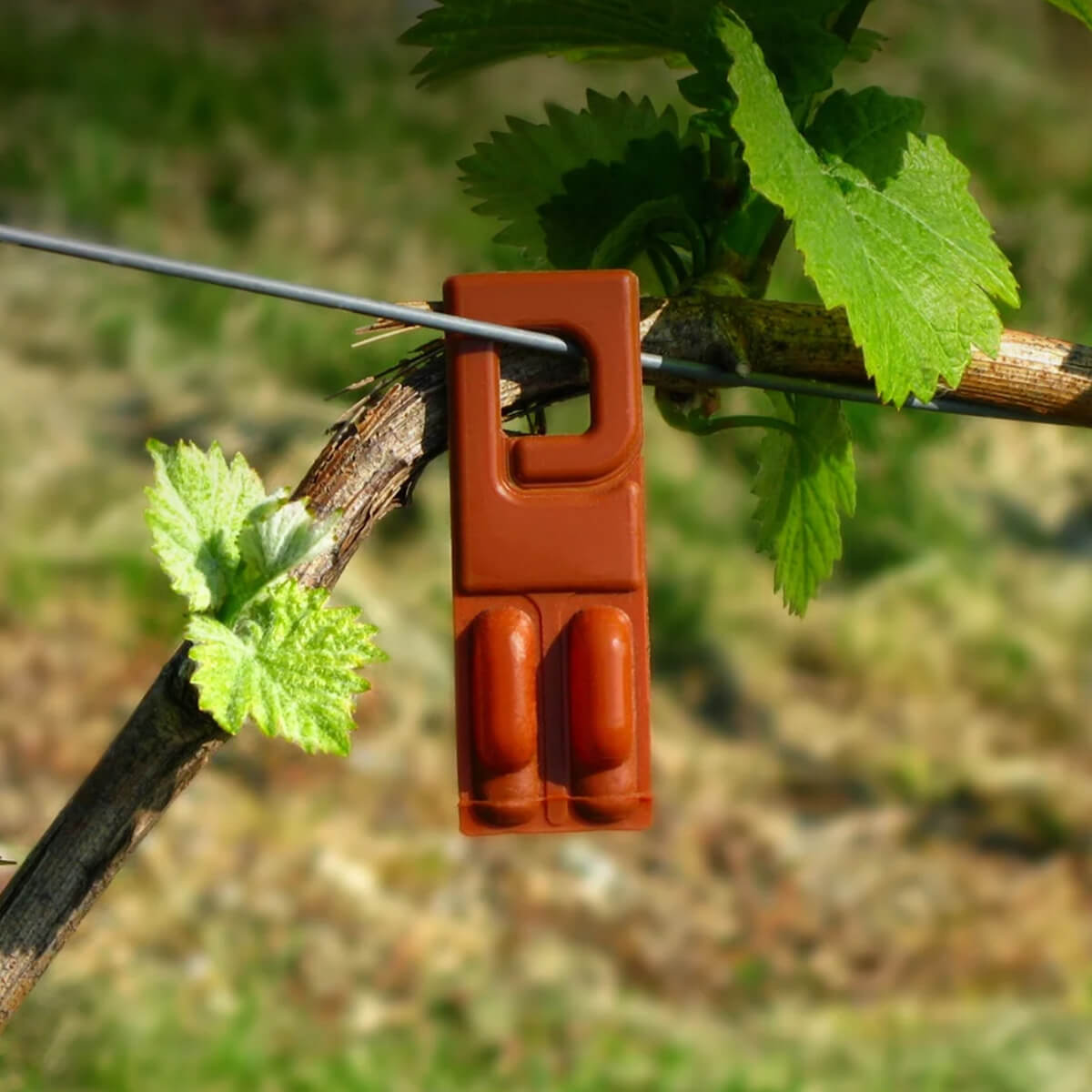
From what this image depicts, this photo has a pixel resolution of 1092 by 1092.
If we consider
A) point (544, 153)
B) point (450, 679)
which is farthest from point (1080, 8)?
point (450, 679)

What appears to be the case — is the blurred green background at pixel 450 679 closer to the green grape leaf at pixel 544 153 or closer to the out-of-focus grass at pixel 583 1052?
the out-of-focus grass at pixel 583 1052

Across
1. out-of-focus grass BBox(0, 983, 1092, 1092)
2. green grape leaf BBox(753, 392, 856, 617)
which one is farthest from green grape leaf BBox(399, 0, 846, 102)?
out-of-focus grass BBox(0, 983, 1092, 1092)

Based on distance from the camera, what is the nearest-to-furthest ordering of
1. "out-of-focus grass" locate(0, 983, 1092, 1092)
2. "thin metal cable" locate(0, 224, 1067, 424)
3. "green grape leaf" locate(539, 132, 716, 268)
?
"thin metal cable" locate(0, 224, 1067, 424)
"green grape leaf" locate(539, 132, 716, 268)
"out-of-focus grass" locate(0, 983, 1092, 1092)

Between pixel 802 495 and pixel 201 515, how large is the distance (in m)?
0.22

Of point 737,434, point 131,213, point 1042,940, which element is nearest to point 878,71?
Answer: point 737,434

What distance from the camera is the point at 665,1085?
1.50 metres

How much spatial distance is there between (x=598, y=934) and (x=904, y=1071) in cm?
39

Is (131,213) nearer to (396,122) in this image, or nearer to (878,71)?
(396,122)

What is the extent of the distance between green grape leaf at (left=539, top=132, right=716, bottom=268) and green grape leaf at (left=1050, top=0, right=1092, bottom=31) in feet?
0.38

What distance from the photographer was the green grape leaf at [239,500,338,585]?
1.30 feet

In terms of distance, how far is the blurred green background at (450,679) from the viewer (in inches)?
62.7

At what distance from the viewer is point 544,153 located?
0.50m

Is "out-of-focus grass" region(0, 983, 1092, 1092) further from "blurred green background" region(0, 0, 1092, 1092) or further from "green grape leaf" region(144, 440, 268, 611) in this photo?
"green grape leaf" region(144, 440, 268, 611)

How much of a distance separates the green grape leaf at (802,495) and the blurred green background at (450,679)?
0.91 metres
